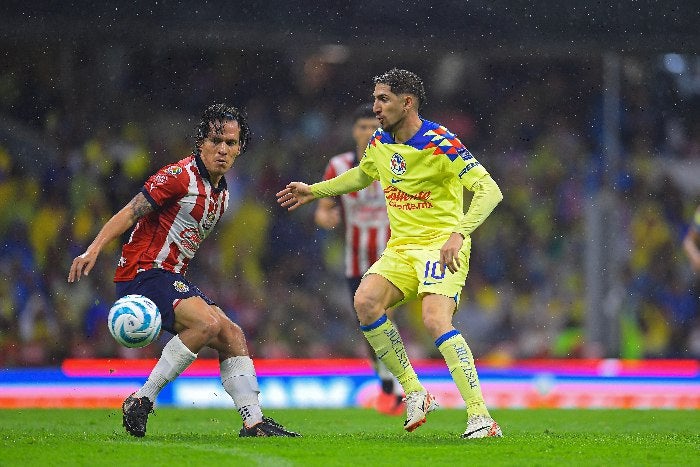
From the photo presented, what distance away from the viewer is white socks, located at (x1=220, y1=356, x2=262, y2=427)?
681cm

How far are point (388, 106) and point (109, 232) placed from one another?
1753 mm

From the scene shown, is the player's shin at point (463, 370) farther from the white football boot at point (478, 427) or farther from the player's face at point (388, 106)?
the player's face at point (388, 106)

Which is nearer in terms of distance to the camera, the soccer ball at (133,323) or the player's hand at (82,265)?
the player's hand at (82,265)

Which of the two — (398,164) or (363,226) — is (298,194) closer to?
(398,164)

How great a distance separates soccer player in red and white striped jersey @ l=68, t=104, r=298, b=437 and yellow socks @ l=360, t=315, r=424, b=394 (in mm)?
707

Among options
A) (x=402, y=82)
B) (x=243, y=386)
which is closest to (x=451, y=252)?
(x=402, y=82)

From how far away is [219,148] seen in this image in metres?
6.94

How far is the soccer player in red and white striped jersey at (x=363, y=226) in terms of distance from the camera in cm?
961

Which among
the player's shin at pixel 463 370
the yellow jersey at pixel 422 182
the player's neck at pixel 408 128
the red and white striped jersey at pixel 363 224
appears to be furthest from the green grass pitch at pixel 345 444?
the player's neck at pixel 408 128

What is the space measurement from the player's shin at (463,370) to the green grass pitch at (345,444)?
8.2 inches

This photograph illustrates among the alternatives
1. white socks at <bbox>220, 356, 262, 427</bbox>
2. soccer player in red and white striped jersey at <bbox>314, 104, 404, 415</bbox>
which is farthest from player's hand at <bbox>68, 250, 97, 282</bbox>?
soccer player in red and white striped jersey at <bbox>314, 104, 404, 415</bbox>

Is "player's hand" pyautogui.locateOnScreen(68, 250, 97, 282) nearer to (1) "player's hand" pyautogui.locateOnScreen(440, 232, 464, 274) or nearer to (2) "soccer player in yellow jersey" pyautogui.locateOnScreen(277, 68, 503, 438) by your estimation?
(2) "soccer player in yellow jersey" pyautogui.locateOnScreen(277, 68, 503, 438)

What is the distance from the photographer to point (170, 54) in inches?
656

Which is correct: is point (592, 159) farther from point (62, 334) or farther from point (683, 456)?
point (683, 456)
